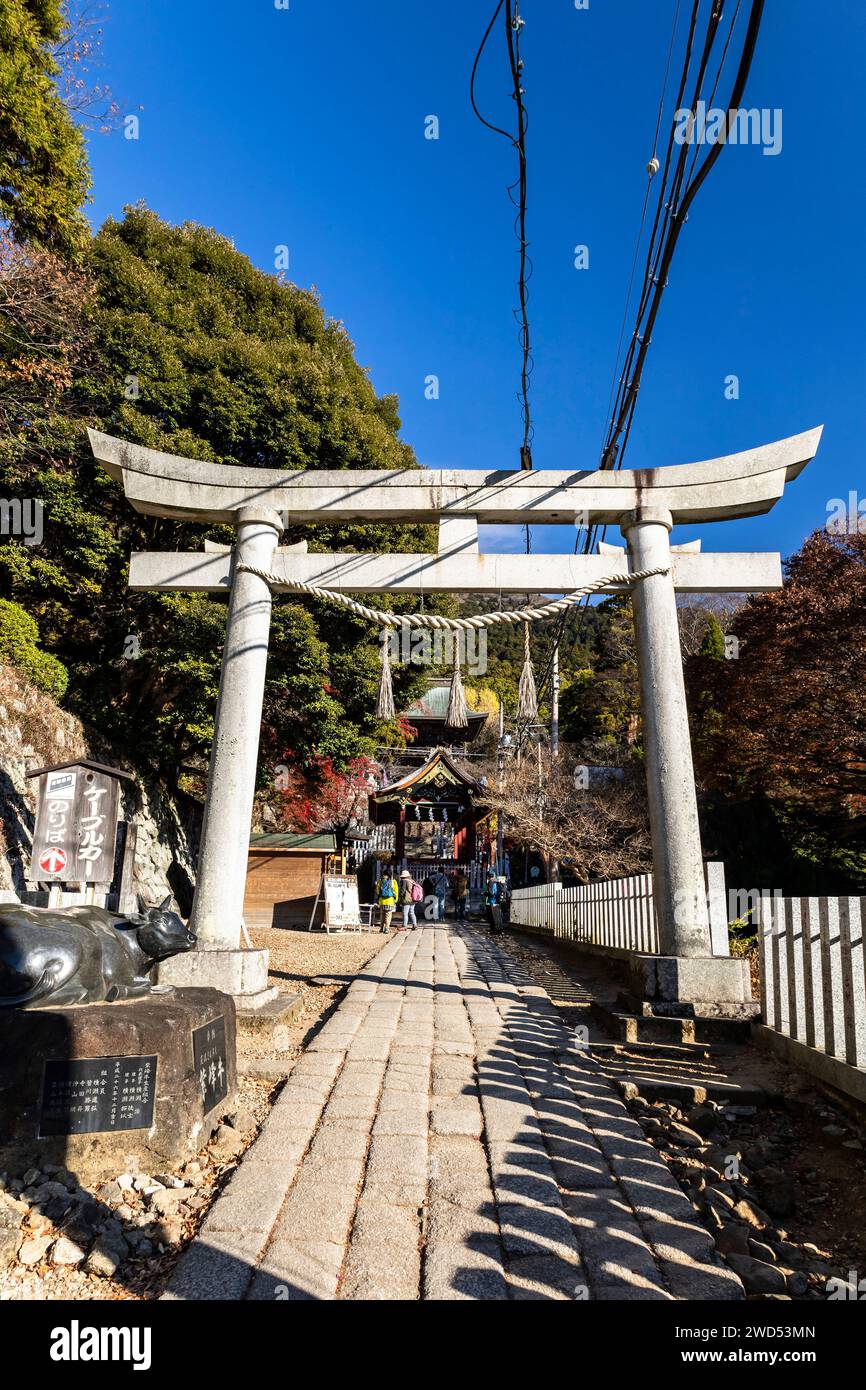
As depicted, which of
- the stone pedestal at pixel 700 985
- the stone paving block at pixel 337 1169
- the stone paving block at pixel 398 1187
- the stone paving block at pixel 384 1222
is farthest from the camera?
the stone pedestal at pixel 700 985

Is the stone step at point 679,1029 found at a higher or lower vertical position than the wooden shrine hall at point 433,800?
lower

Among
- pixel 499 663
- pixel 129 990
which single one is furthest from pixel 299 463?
Result: pixel 499 663

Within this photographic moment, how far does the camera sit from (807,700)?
37.8ft

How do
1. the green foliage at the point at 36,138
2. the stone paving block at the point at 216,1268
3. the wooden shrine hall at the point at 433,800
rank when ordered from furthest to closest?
1. the wooden shrine hall at the point at 433,800
2. the green foliage at the point at 36,138
3. the stone paving block at the point at 216,1268

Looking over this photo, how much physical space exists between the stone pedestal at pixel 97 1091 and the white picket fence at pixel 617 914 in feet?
13.3

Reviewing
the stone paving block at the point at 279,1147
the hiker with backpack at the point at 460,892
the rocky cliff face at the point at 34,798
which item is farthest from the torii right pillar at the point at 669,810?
the hiker with backpack at the point at 460,892

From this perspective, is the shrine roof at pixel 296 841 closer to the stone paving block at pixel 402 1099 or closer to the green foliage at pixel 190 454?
the green foliage at pixel 190 454

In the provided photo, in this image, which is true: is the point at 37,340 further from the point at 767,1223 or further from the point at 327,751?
the point at 767,1223

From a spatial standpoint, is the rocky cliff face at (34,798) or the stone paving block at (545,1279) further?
the rocky cliff face at (34,798)

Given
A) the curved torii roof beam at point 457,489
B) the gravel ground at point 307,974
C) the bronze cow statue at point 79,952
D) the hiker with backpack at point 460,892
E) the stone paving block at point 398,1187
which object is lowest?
the hiker with backpack at point 460,892

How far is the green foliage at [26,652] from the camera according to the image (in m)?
10.3

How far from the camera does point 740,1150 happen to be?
3.39 meters

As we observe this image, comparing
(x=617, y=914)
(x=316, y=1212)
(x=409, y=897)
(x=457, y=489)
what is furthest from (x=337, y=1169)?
(x=409, y=897)

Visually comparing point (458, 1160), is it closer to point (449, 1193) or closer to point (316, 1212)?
point (449, 1193)
